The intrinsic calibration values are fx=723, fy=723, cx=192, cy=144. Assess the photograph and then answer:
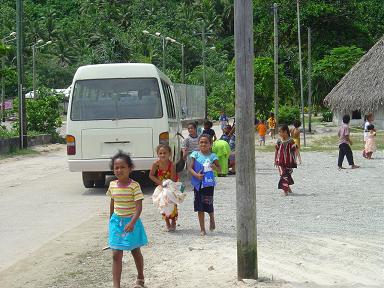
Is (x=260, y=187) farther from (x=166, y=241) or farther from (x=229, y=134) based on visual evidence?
(x=166, y=241)

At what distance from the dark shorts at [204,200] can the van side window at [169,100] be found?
6145mm

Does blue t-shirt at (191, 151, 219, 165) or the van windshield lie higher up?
the van windshield

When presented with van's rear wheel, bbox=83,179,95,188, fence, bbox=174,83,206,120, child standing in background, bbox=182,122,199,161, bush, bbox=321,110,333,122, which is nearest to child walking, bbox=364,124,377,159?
child standing in background, bbox=182,122,199,161

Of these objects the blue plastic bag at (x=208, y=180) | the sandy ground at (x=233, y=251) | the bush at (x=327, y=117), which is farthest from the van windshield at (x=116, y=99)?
the bush at (x=327, y=117)

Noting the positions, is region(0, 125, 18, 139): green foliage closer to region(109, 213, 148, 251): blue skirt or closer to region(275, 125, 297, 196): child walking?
region(275, 125, 297, 196): child walking

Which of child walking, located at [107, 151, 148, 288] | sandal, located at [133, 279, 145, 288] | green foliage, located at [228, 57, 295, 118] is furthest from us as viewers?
green foliage, located at [228, 57, 295, 118]

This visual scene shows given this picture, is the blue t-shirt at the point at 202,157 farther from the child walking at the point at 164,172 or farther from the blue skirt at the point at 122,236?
the blue skirt at the point at 122,236

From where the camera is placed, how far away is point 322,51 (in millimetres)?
56031

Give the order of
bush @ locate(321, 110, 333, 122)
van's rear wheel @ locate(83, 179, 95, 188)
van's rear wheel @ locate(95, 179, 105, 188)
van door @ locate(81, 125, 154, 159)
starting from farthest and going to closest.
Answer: bush @ locate(321, 110, 333, 122) < van's rear wheel @ locate(95, 179, 105, 188) < van's rear wheel @ locate(83, 179, 95, 188) < van door @ locate(81, 125, 154, 159)

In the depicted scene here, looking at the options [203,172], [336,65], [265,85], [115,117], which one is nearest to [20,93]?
[115,117]

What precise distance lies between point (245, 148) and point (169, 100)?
10.1 m

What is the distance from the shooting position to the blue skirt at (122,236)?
6.77 meters

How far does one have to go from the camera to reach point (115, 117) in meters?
15.1

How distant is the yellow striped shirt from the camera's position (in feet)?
22.5
